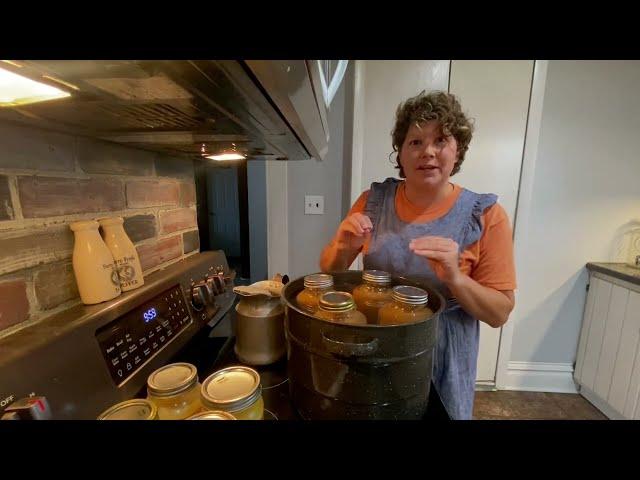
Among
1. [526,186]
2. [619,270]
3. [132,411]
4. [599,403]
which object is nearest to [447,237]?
[132,411]

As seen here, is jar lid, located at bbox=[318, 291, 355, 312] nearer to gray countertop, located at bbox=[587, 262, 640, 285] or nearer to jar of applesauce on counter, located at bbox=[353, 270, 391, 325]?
jar of applesauce on counter, located at bbox=[353, 270, 391, 325]

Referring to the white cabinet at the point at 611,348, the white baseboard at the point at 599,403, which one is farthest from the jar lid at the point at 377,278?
the white baseboard at the point at 599,403

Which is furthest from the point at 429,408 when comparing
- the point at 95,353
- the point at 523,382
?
the point at 523,382

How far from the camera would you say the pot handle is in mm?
324

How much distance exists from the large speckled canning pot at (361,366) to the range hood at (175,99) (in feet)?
0.87

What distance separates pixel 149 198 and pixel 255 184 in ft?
4.48

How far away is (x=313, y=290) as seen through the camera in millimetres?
480

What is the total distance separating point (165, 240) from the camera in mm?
761

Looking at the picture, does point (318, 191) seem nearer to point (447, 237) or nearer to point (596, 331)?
point (447, 237)

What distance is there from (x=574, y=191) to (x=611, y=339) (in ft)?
2.70

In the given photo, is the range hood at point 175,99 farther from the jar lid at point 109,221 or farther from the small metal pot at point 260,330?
the small metal pot at point 260,330

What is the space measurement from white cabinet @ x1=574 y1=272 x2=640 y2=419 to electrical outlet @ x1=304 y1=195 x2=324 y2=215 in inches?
63.5

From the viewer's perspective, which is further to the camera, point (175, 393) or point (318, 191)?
point (318, 191)

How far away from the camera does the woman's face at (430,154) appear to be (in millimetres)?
725
